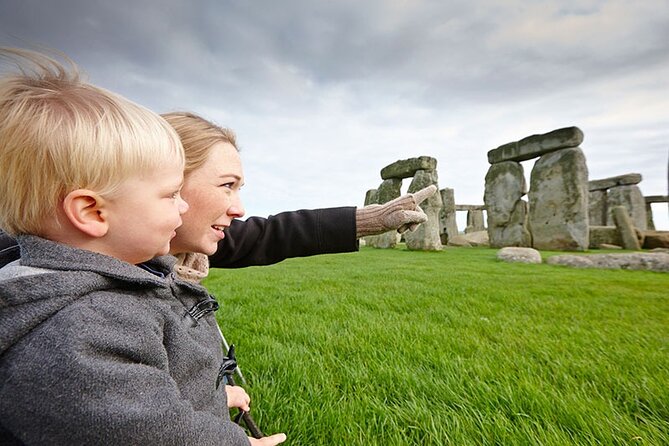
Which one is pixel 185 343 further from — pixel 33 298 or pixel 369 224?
pixel 369 224

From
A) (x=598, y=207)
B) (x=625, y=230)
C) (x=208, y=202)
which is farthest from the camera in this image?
(x=598, y=207)

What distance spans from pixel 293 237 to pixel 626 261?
6.43 metres

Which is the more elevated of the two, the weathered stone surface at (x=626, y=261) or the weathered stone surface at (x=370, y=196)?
the weathered stone surface at (x=370, y=196)

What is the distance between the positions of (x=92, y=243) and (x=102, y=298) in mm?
150

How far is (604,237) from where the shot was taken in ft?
37.0

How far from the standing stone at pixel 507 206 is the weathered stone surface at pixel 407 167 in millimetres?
2335

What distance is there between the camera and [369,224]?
1.64m

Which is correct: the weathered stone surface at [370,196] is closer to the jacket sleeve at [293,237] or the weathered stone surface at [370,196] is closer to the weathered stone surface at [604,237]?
the weathered stone surface at [604,237]

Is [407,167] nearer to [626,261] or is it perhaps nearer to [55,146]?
[626,261]

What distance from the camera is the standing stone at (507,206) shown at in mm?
10891

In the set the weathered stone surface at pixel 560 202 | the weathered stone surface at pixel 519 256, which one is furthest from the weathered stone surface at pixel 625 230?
the weathered stone surface at pixel 519 256

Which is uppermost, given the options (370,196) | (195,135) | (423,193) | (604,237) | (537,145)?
(537,145)

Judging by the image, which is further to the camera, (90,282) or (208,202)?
(208,202)

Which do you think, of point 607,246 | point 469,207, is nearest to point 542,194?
point 607,246
